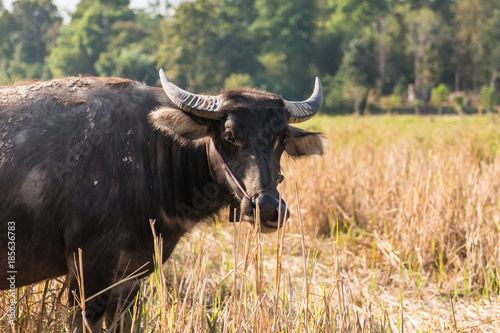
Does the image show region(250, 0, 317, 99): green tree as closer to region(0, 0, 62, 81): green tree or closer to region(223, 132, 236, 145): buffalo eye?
region(0, 0, 62, 81): green tree

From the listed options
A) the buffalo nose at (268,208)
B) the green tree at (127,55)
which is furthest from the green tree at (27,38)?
the buffalo nose at (268,208)

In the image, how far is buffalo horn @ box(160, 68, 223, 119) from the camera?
9.57ft

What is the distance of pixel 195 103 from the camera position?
9.62 ft

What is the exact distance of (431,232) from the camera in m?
4.56

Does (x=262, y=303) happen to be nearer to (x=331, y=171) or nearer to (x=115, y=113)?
(x=115, y=113)

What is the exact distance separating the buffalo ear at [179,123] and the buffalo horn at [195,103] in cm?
5

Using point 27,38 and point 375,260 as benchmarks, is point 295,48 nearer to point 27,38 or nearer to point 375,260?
point 27,38

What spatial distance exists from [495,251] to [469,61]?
A: 60.2m

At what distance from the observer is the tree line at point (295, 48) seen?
55438mm

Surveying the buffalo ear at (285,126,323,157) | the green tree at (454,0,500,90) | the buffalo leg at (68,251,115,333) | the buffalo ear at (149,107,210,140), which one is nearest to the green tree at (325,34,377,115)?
the green tree at (454,0,500,90)

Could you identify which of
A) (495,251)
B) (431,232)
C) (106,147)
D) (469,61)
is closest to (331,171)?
(431,232)

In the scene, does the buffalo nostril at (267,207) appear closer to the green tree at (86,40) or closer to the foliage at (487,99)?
the foliage at (487,99)

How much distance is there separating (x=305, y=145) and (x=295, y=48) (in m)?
61.4

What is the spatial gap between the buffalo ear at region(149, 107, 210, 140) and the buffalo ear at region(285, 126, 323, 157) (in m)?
0.62
